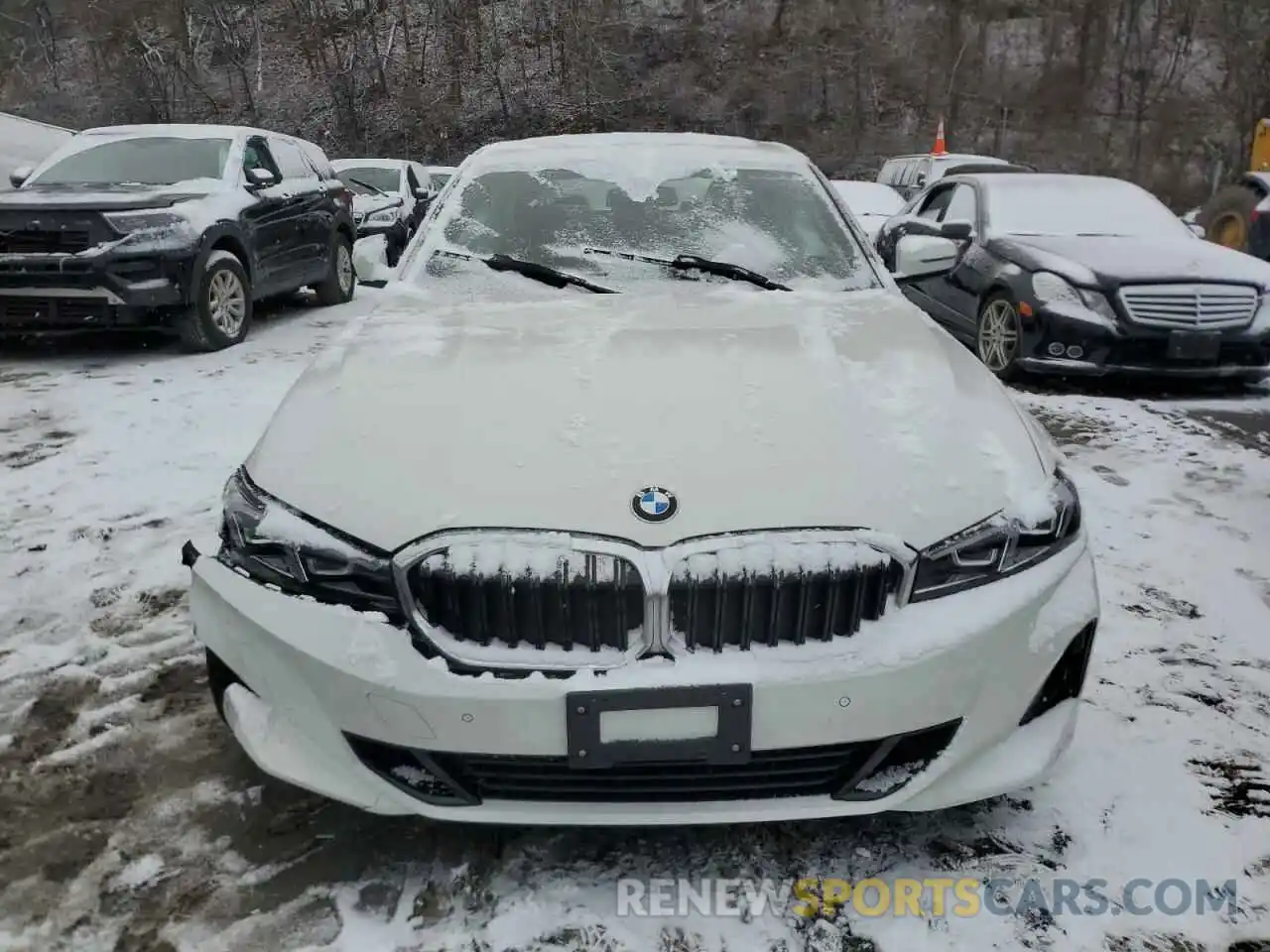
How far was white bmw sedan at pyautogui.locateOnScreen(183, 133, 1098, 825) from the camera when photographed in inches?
72.9

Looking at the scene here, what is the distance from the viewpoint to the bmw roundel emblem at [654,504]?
6.25ft

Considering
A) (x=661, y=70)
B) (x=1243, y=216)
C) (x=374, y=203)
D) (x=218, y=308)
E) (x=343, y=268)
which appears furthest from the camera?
(x=661, y=70)

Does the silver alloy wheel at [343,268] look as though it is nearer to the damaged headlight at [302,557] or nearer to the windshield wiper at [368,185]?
the windshield wiper at [368,185]

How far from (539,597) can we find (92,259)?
613 cm

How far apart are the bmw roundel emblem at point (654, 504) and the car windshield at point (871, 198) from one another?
10.8 m

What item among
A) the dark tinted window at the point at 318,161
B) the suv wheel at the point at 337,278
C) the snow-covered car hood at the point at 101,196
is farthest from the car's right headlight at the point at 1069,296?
the dark tinted window at the point at 318,161

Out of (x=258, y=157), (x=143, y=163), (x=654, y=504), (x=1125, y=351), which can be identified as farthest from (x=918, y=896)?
(x=258, y=157)

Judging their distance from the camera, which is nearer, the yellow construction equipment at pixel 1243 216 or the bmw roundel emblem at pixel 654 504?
the bmw roundel emblem at pixel 654 504

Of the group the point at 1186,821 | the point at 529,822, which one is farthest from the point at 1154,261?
the point at 529,822

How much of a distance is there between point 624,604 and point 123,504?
132 inches

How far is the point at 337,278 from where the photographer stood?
10008 mm

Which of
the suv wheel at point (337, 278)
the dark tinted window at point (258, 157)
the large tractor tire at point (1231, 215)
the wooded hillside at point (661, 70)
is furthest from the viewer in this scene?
the wooded hillside at point (661, 70)

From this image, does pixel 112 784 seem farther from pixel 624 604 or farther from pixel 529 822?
pixel 624 604

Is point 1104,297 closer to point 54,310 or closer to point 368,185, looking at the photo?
point 54,310
